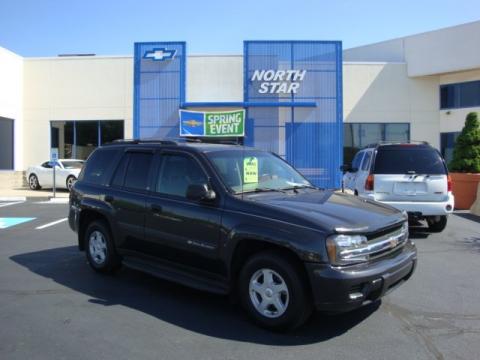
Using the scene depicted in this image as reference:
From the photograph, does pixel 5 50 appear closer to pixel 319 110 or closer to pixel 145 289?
pixel 319 110

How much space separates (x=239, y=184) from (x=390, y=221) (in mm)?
1585

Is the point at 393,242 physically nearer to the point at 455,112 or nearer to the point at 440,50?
the point at 455,112

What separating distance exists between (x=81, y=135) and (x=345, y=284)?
2272 cm

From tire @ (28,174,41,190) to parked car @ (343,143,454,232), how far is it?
18.2 metres

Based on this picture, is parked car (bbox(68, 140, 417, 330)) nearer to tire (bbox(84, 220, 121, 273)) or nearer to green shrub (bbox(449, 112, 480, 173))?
tire (bbox(84, 220, 121, 273))

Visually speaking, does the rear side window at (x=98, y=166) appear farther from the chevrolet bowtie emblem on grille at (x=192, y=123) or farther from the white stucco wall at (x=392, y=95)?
the white stucco wall at (x=392, y=95)

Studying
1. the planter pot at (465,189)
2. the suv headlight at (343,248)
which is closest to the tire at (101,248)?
the suv headlight at (343,248)

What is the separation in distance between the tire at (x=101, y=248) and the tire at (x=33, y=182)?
17.8m

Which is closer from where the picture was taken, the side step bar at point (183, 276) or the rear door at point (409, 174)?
the side step bar at point (183, 276)

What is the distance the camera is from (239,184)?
5184 millimetres

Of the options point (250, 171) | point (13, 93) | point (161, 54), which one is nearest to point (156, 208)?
point (250, 171)

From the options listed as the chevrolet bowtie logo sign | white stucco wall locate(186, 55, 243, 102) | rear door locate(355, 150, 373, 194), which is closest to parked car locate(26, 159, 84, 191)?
the chevrolet bowtie logo sign

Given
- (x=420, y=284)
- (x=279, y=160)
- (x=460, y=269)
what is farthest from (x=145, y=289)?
(x=460, y=269)

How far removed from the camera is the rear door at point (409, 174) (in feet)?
30.2
